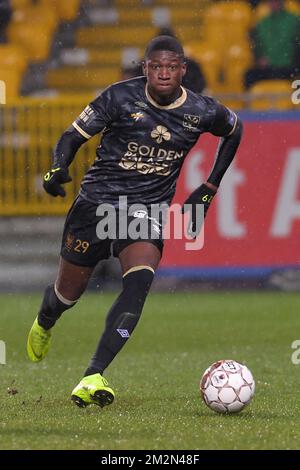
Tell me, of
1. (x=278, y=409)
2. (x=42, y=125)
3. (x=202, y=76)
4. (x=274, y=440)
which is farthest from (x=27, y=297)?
(x=274, y=440)

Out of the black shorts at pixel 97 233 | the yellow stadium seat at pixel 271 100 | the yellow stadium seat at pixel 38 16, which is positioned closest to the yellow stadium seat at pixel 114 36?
the yellow stadium seat at pixel 38 16

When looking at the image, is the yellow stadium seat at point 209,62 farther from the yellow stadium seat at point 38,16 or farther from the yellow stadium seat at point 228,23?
the yellow stadium seat at point 38,16

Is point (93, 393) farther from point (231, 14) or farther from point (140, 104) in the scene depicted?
point (231, 14)

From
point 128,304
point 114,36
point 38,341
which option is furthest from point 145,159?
point 114,36

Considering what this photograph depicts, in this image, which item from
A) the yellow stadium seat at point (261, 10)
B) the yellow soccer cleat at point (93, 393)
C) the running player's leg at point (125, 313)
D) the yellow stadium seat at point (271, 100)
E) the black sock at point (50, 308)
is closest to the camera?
the yellow soccer cleat at point (93, 393)

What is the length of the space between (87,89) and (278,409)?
965 centimetres

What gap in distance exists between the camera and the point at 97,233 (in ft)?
23.6

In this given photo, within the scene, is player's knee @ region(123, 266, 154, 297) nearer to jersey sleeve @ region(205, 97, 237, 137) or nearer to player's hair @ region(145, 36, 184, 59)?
jersey sleeve @ region(205, 97, 237, 137)

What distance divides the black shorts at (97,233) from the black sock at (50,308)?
373 millimetres

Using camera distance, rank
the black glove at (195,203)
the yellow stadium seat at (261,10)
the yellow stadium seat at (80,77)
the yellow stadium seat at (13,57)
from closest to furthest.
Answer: the black glove at (195,203) → the yellow stadium seat at (261,10) → the yellow stadium seat at (13,57) → the yellow stadium seat at (80,77)

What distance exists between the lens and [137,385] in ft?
25.6

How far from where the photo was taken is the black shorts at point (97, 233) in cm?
700

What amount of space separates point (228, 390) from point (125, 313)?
0.74 metres

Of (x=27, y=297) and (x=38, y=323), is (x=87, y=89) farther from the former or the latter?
(x=38, y=323)
